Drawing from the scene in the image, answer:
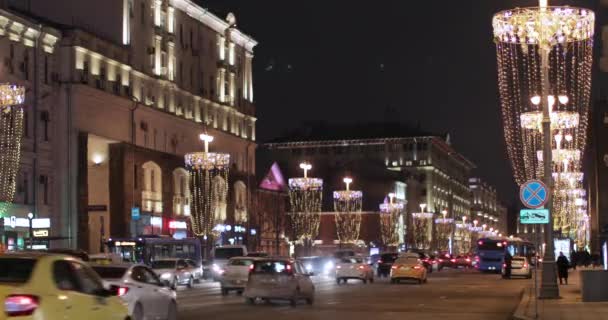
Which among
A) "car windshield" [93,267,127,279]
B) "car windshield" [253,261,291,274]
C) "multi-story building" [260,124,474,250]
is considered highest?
"multi-story building" [260,124,474,250]

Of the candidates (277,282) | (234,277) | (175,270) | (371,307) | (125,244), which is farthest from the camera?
(125,244)

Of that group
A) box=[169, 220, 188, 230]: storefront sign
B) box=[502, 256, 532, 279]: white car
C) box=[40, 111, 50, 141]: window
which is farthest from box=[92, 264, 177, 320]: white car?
box=[169, 220, 188, 230]: storefront sign

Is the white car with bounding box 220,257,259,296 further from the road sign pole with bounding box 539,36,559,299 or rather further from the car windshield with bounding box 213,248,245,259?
the car windshield with bounding box 213,248,245,259

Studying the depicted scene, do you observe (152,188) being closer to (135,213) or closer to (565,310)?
(135,213)

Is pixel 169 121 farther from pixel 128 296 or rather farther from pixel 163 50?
pixel 128 296

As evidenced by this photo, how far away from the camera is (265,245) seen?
10762 cm

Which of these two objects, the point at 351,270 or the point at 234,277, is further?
the point at 351,270

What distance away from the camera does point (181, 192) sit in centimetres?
8469

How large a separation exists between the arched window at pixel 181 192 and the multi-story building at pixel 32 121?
58.2 feet

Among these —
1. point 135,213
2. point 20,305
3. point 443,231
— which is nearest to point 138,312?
point 20,305

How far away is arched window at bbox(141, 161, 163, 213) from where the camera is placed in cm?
7731

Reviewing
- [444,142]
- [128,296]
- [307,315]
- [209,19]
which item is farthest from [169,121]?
[444,142]

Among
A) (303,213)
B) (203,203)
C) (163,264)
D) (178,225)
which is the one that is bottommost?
(163,264)

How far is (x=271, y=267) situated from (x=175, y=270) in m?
17.3
